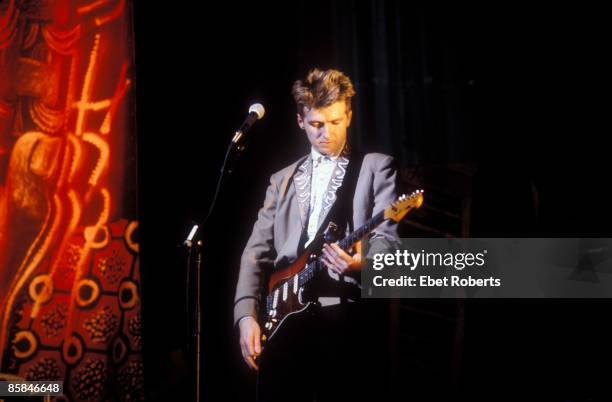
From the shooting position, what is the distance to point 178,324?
3336 mm

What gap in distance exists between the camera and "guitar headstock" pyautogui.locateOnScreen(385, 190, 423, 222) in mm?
2350

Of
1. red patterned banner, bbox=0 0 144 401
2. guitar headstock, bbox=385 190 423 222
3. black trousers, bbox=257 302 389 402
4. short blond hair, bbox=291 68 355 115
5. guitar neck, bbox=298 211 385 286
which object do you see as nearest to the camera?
guitar headstock, bbox=385 190 423 222

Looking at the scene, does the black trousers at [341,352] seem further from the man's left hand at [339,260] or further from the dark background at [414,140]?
the dark background at [414,140]

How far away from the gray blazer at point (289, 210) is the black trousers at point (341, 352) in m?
0.33

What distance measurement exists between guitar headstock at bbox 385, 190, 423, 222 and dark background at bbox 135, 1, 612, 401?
873 millimetres

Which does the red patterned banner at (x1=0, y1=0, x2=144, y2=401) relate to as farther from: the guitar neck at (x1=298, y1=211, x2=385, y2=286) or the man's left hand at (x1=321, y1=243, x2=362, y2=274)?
the man's left hand at (x1=321, y1=243, x2=362, y2=274)

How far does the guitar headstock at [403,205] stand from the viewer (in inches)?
92.5

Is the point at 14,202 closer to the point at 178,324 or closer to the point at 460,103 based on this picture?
the point at 178,324

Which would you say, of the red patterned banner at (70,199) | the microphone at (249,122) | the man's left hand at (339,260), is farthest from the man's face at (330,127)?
the red patterned banner at (70,199)

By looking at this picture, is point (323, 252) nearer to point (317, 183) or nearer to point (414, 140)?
point (317, 183)

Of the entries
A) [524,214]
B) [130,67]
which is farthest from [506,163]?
[130,67]

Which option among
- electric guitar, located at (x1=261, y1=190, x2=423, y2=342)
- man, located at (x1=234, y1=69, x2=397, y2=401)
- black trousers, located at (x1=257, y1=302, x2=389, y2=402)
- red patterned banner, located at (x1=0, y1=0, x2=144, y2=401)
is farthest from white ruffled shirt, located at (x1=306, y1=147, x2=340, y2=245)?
red patterned banner, located at (x1=0, y1=0, x2=144, y2=401)

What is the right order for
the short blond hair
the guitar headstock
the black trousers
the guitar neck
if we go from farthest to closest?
1. the short blond hair
2. the black trousers
3. the guitar neck
4. the guitar headstock

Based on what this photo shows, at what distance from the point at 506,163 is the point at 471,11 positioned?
88cm
